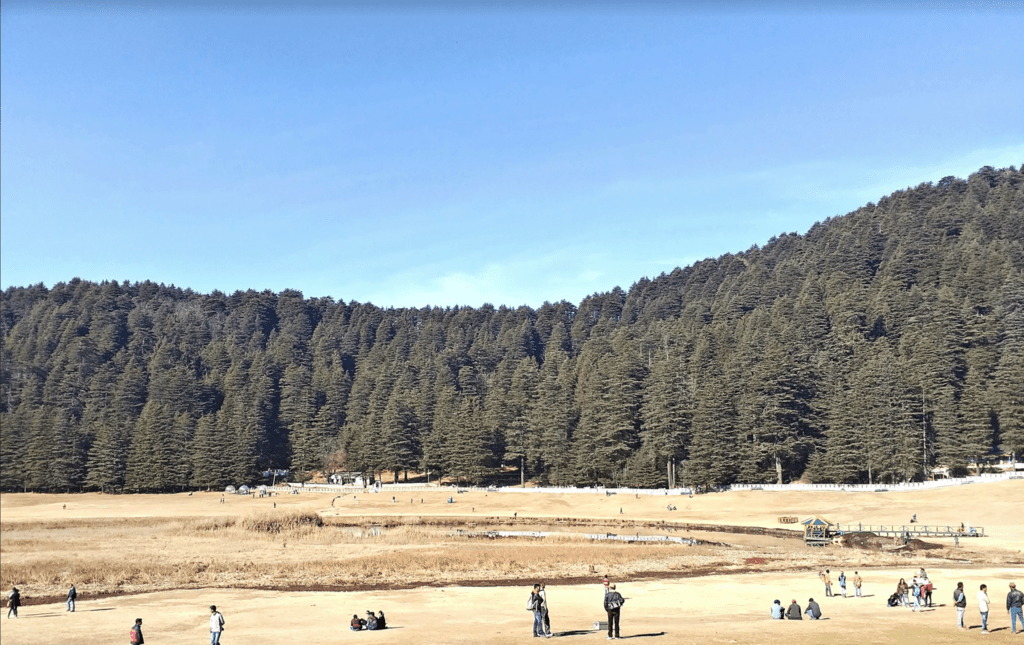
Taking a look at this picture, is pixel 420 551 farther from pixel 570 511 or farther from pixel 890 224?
pixel 890 224

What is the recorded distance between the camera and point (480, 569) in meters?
43.2

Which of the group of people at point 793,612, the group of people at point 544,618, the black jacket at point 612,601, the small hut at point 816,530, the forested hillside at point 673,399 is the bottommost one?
the small hut at point 816,530

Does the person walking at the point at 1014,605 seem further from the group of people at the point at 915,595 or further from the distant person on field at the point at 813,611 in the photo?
the distant person on field at the point at 813,611

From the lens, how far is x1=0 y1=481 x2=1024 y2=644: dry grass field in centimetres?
2745

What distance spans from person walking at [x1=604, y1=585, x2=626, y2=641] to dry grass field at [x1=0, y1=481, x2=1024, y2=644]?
1.32 m

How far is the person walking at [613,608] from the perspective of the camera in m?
23.7

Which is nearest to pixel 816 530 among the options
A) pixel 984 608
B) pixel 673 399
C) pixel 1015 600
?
pixel 984 608

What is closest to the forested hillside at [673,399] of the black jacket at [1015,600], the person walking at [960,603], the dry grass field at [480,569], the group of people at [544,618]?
the dry grass field at [480,569]

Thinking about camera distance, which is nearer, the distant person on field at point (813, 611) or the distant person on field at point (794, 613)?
the distant person on field at point (794, 613)

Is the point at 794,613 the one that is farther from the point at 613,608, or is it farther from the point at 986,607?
the point at 613,608

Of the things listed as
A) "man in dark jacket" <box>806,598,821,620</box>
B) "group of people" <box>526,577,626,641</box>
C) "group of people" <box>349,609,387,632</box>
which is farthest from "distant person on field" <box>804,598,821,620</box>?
"group of people" <box>349,609,387,632</box>

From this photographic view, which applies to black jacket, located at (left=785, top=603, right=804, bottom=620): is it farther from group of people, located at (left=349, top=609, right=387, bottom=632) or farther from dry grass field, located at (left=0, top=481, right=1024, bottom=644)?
group of people, located at (left=349, top=609, right=387, bottom=632)

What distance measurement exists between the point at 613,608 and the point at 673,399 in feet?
248

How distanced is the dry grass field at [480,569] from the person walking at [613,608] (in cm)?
132
